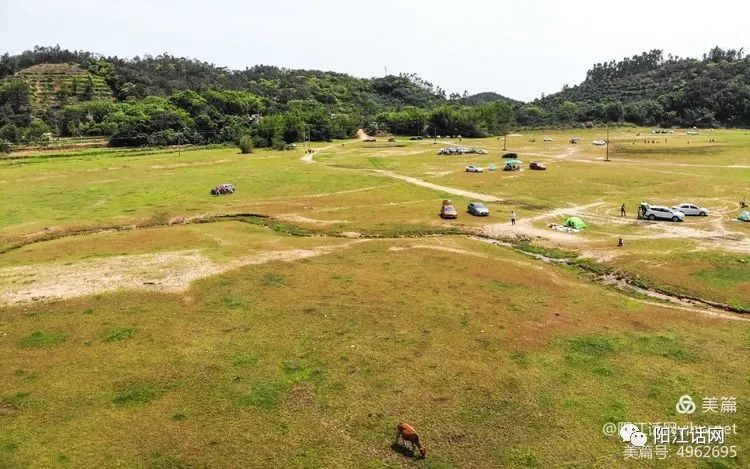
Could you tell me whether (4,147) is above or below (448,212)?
above

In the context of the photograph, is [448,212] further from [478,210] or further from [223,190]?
[223,190]

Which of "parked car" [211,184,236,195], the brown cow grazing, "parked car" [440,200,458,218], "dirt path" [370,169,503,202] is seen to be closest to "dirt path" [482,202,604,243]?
"parked car" [440,200,458,218]

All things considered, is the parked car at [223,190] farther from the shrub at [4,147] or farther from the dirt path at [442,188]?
the shrub at [4,147]

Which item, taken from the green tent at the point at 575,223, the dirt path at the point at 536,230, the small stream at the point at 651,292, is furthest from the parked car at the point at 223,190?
the small stream at the point at 651,292

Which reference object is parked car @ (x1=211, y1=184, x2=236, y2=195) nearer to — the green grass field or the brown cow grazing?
the green grass field

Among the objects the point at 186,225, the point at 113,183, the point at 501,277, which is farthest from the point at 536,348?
the point at 113,183

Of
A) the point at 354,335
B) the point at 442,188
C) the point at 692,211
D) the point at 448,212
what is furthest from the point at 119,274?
the point at 692,211
